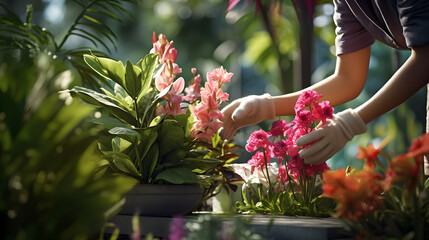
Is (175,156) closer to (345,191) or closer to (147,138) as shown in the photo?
(147,138)

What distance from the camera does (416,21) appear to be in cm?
163

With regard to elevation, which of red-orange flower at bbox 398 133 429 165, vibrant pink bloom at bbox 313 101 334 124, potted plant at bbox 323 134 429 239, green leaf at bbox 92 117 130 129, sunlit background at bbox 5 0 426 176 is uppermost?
sunlit background at bbox 5 0 426 176

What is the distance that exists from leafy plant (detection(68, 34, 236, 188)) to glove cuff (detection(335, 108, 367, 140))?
0.41 metres

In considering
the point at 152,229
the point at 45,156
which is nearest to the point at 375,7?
the point at 152,229

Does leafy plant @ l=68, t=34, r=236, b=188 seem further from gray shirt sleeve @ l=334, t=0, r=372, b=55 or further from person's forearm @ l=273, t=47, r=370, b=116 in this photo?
gray shirt sleeve @ l=334, t=0, r=372, b=55

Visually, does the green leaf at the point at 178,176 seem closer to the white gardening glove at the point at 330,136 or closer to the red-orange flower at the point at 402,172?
the white gardening glove at the point at 330,136

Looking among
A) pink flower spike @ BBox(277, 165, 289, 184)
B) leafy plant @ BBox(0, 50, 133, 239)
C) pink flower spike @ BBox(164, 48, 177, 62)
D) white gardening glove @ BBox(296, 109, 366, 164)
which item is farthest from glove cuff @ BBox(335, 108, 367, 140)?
leafy plant @ BBox(0, 50, 133, 239)

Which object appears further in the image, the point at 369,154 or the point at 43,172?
the point at 369,154

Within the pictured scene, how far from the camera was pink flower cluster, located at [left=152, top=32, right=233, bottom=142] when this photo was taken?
1729mm

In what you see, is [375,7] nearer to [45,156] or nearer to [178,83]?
[178,83]

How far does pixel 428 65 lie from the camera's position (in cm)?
162

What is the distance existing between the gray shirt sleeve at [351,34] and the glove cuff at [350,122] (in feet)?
1.54

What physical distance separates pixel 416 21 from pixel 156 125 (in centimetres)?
87

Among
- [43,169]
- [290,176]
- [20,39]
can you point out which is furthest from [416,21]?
[20,39]
